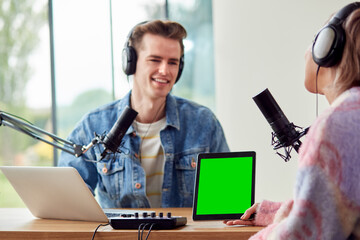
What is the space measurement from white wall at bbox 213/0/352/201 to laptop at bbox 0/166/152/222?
192 cm

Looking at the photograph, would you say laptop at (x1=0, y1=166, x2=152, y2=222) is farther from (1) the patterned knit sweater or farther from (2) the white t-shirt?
(1) the patterned knit sweater

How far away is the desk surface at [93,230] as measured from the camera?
1584 millimetres

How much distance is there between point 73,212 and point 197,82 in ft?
8.68

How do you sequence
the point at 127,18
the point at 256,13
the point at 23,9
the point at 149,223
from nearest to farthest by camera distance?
the point at 149,223 < the point at 256,13 < the point at 127,18 < the point at 23,9

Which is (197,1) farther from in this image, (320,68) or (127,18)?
(320,68)

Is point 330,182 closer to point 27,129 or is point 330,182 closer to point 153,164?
point 27,129

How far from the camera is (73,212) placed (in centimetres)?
188

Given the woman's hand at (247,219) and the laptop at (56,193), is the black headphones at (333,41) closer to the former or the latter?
the woman's hand at (247,219)

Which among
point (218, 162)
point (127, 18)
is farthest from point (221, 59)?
point (218, 162)

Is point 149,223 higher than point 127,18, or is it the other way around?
point 127,18

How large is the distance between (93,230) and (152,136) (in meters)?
0.87

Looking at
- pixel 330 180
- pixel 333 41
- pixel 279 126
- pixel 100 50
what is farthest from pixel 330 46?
pixel 100 50

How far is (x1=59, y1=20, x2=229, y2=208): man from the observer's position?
2398 mm

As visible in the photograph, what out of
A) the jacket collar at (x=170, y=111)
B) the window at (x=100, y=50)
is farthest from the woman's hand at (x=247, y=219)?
the window at (x=100, y=50)
